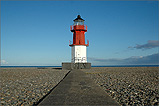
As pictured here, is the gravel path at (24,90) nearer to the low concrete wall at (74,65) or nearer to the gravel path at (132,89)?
the gravel path at (132,89)

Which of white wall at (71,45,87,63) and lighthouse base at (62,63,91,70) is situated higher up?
white wall at (71,45,87,63)

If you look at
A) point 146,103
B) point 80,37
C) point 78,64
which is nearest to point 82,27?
point 80,37

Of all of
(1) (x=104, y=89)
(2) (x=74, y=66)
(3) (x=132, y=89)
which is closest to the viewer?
(1) (x=104, y=89)

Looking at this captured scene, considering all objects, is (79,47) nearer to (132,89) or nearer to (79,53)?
(79,53)

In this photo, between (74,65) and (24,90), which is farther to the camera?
(74,65)

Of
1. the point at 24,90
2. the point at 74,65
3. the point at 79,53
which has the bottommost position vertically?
the point at 24,90

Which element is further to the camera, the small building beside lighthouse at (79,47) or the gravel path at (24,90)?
the small building beside lighthouse at (79,47)

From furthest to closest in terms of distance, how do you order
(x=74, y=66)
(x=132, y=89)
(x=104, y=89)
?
(x=74, y=66) → (x=132, y=89) → (x=104, y=89)

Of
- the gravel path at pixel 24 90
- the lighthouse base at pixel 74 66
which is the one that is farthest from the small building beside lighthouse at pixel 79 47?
the gravel path at pixel 24 90

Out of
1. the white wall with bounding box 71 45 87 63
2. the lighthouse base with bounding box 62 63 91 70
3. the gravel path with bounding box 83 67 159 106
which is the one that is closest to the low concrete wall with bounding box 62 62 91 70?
the lighthouse base with bounding box 62 63 91 70

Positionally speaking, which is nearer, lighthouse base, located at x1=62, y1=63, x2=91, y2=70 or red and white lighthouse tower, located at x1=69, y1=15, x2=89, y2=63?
lighthouse base, located at x1=62, y1=63, x2=91, y2=70

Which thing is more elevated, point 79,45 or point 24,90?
point 79,45

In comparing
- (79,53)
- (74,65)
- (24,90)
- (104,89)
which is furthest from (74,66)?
(104,89)

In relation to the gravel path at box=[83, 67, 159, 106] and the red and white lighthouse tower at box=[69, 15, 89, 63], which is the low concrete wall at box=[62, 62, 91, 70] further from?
the gravel path at box=[83, 67, 159, 106]
